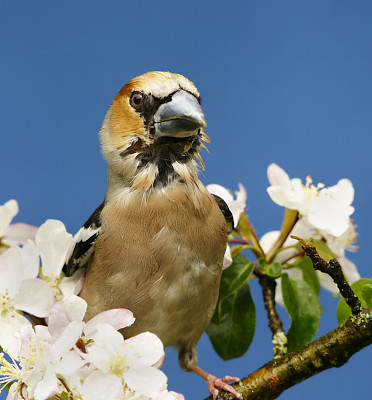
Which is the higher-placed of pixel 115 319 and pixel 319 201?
pixel 319 201

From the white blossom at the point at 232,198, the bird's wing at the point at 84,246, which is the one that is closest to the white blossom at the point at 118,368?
the bird's wing at the point at 84,246

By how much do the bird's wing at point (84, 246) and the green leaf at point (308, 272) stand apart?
0.60 m

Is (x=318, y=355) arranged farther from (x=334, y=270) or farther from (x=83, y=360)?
(x=83, y=360)

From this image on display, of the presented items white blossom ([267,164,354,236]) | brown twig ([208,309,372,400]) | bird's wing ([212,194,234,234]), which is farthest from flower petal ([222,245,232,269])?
brown twig ([208,309,372,400])

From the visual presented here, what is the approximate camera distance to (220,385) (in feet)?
4.68

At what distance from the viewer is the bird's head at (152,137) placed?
4.36 feet

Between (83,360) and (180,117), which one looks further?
(180,117)

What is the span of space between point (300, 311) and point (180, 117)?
619 mm

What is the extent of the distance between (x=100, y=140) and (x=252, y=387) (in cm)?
80

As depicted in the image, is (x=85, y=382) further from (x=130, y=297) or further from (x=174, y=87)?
(x=174, y=87)

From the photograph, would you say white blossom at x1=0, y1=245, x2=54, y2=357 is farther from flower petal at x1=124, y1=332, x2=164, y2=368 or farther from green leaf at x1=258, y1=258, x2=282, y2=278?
green leaf at x1=258, y1=258, x2=282, y2=278

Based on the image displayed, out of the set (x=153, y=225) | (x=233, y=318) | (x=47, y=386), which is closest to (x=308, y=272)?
(x=233, y=318)

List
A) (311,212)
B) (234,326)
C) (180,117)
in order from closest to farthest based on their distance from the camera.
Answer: (180,117), (311,212), (234,326)

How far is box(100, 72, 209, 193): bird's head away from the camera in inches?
52.3
